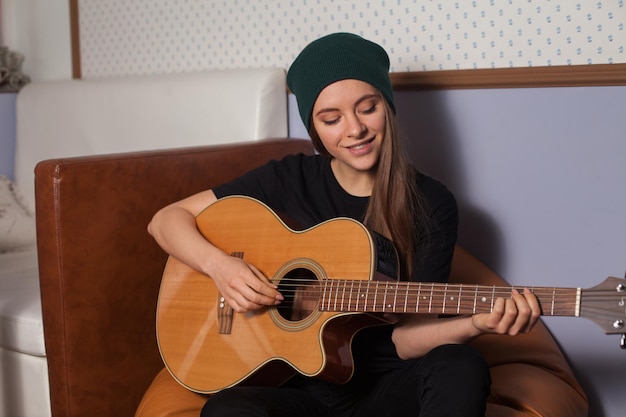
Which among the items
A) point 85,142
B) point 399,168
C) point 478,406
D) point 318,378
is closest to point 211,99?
point 85,142

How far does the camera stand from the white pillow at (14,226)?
2455 millimetres

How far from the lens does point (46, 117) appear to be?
2.71 meters

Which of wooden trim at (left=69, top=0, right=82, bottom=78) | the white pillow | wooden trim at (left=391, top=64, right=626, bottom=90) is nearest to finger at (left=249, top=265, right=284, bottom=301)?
wooden trim at (left=391, top=64, right=626, bottom=90)

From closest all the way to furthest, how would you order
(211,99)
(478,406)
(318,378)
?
(478,406), (318,378), (211,99)

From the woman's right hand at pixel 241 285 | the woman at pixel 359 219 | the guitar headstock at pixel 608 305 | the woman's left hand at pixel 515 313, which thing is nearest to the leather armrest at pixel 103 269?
the woman at pixel 359 219

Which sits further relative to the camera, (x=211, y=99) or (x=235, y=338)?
(x=211, y=99)

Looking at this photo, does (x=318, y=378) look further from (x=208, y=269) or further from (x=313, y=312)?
(x=208, y=269)

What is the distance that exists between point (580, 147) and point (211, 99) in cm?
102

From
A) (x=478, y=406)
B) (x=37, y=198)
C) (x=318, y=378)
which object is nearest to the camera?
(x=478, y=406)

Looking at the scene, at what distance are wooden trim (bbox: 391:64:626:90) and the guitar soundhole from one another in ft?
2.24

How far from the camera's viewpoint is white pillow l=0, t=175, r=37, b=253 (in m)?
2.46

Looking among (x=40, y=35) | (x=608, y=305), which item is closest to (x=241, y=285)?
(x=608, y=305)

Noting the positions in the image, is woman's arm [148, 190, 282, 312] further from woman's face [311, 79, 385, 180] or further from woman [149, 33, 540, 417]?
woman's face [311, 79, 385, 180]

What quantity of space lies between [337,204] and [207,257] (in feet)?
0.92
